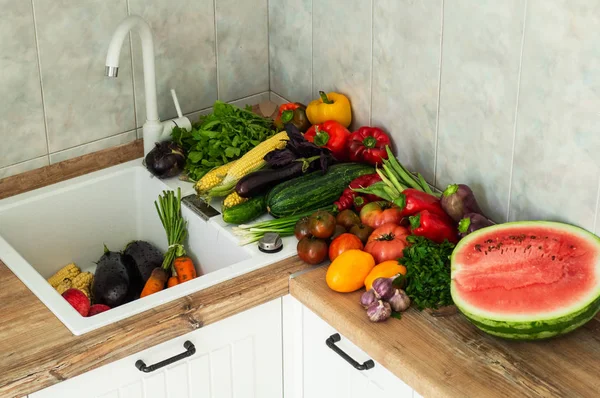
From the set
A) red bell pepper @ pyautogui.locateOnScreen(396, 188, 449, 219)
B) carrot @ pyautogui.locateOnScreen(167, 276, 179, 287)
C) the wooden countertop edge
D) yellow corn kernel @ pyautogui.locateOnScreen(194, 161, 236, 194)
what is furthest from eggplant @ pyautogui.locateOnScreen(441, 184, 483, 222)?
carrot @ pyautogui.locateOnScreen(167, 276, 179, 287)

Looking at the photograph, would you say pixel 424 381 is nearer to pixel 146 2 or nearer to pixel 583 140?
pixel 583 140

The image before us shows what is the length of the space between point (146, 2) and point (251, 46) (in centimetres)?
38

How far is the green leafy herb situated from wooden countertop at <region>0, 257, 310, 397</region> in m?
0.29

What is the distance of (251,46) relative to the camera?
9.04ft

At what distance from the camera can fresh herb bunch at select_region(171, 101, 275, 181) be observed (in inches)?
97.0

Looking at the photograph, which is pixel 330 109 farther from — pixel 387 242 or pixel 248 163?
pixel 387 242

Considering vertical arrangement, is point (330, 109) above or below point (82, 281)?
above

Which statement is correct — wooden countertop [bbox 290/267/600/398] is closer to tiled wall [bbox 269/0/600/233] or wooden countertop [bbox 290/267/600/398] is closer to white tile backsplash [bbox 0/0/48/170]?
tiled wall [bbox 269/0/600/233]

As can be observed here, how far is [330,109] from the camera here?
8.13ft

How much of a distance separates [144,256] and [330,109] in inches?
25.1

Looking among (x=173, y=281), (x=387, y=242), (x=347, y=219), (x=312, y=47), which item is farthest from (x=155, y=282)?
(x=312, y=47)

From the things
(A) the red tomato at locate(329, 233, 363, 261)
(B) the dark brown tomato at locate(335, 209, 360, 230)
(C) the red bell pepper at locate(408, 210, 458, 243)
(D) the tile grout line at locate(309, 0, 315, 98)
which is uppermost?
(D) the tile grout line at locate(309, 0, 315, 98)

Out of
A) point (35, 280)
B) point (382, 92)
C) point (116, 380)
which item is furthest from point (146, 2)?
point (116, 380)

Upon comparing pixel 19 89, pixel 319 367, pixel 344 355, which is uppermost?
pixel 19 89
